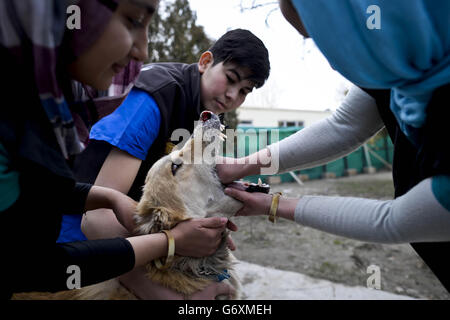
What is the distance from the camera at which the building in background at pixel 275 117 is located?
17203 millimetres

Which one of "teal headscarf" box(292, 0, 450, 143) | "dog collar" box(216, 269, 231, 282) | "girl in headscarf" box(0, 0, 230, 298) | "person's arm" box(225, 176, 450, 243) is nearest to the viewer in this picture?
"girl in headscarf" box(0, 0, 230, 298)

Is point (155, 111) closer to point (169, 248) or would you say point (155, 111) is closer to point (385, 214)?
point (169, 248)

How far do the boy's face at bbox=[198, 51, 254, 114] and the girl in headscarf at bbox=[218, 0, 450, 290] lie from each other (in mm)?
824

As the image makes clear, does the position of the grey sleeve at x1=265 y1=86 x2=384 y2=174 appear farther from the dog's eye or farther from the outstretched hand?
the dog's eye

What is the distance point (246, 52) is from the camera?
2174mm

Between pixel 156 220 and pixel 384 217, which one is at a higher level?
pixel 384 217

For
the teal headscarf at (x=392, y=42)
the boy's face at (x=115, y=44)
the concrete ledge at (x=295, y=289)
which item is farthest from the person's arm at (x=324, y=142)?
the concrete ledge at (x=295, y=289)

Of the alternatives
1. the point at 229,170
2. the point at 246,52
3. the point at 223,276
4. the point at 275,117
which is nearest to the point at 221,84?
the point at 246,52

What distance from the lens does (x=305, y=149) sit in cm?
190

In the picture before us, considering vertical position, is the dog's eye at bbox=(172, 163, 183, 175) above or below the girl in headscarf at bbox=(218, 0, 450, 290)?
below

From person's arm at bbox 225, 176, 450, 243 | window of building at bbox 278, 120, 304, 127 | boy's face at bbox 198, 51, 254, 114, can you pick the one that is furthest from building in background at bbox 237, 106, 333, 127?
person's arm at bbox 225, 176, 450, 243

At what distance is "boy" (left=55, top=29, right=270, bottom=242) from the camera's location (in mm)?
1953

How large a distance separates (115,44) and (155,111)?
98cm
